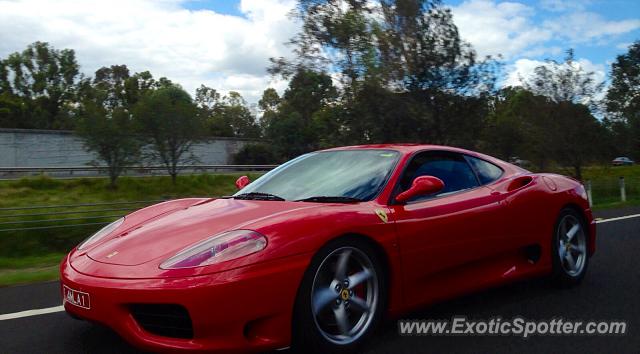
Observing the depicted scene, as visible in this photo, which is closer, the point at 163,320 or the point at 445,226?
the point at 163,320

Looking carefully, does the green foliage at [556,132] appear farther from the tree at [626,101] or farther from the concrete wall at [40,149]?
the concrete wall at [40,149]

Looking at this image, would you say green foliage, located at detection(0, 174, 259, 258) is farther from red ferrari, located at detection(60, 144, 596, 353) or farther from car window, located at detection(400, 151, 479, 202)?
car window, located at detection(400, 151, 479, 202)

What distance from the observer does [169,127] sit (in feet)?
101

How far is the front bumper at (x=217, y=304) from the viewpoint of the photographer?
2715 mm

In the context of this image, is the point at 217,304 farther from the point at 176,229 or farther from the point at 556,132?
the point at 556,132

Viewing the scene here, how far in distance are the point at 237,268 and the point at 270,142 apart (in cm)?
5465

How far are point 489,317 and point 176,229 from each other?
215cm

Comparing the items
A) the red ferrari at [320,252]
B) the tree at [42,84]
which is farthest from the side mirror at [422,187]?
the tree at [42,84]

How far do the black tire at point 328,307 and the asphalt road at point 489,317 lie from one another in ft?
0.57

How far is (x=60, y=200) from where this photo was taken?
22438 millimetres

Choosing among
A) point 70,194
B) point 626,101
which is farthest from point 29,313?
point 626,101

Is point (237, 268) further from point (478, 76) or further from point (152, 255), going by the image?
point (478, 76)

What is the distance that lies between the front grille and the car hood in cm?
27

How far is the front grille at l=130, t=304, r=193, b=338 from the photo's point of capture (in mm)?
2768
